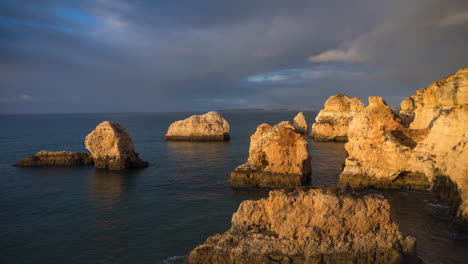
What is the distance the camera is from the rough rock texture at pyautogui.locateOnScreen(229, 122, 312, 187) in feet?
104

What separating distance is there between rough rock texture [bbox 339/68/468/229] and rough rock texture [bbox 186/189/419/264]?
8.83 m

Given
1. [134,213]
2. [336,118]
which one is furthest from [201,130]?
[134,213]

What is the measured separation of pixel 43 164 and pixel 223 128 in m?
39.0

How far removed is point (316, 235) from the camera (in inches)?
552

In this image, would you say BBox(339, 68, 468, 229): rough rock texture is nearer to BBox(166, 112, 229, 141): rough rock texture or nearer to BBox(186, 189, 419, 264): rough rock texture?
BBox(186, 189, 419, 264): rough rock texture

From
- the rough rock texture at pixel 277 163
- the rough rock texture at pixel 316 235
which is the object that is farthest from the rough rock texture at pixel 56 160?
the rough rock texture at pixel 316 235

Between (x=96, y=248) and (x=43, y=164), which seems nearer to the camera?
(x=96, y=248)

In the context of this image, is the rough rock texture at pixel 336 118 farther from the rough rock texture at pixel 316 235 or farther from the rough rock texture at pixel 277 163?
the rough rock texture at pixel 316 235

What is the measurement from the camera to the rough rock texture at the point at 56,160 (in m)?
46.7

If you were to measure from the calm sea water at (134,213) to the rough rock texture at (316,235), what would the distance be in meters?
4.11

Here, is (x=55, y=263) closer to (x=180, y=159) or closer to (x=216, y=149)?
(x=180, y=159)

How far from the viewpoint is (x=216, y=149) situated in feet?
200

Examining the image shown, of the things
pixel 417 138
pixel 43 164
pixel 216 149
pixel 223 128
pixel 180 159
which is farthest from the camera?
pixel 223 128

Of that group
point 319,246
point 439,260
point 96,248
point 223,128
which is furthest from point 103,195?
point 223,128
